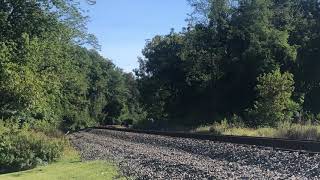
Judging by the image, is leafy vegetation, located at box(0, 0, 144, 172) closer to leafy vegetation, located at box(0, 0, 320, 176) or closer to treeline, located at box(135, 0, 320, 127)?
leafy vegetation, located at box(0, 0, 320, 176)

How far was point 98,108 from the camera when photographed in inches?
5438

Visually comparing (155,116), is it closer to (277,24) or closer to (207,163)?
(277,24)

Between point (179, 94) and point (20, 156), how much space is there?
5789 centimetres

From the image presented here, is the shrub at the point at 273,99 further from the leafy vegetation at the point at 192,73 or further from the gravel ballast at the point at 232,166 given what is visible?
the gravel ballast at the point at 232,166

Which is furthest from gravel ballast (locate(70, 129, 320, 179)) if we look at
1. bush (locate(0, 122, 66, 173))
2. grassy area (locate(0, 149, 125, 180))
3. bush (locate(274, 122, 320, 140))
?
bush (locate(0, 122, 66, 173))

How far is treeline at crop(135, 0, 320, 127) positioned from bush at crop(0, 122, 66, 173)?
67.2 ft

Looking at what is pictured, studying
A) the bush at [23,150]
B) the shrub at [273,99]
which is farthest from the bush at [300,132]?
the bush at [23,150]

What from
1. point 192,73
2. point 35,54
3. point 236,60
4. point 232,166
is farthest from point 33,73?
point 192,73

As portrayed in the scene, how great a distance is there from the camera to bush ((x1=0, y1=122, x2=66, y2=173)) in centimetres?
2964

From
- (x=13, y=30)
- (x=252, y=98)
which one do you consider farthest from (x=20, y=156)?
(x=252, y=98)

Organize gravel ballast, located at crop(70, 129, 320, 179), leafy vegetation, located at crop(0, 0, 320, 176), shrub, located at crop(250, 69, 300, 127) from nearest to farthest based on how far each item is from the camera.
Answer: gravel ballast, located at crop(70, 129, 320, 179)
leafy vegetation, located at crop(0, 0, 320, 176)
shrub, located at crop(250, 69, 300, 127)

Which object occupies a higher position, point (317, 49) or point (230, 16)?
point (230, 16)

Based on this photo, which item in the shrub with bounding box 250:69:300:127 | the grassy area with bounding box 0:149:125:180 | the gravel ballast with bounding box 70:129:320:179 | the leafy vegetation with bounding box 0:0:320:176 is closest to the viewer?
the gravel ballast with bounding box 70:129:320:179

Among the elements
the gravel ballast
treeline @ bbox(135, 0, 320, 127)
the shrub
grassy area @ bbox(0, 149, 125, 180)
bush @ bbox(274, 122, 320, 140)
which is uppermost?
treeline @ bbox(135, 0, 320, 127)
